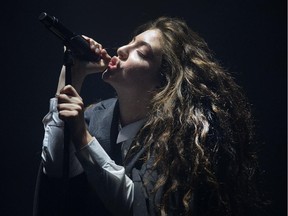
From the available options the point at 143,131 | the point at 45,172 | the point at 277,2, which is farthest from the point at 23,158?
the point at 277,2

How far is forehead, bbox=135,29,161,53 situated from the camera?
148 cm

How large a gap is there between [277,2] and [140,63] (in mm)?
970

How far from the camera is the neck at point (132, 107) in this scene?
143 cm

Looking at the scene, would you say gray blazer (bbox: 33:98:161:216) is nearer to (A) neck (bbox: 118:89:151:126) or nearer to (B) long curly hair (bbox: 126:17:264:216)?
(B) long curly hair (bbox: 126:17:264:216)

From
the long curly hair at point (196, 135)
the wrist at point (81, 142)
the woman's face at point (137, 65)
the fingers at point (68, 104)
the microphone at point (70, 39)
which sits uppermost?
the microphone at point (70, 39)

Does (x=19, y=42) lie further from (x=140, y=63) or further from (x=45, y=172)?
(x=45, y=172)

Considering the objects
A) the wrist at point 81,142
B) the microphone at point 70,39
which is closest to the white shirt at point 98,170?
the wrist at point 81,142

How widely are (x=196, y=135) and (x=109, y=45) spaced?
77cm

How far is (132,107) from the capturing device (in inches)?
56.7

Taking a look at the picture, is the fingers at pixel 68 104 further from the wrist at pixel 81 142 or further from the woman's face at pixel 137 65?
the woman's face at pixel 137 65

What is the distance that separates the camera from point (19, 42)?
5.58ft

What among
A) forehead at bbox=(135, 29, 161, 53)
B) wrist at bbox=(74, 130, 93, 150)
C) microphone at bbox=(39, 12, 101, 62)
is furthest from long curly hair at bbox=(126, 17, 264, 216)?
microphone at bbox=(39, 12, 101, 62)

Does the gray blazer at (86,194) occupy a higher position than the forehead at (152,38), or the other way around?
the forehead at (152,38)

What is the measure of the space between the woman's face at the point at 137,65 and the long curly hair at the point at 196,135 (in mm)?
43
